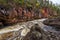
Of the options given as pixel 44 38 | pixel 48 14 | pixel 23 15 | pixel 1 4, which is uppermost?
pixel 1 4

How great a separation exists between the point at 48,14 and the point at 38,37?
27246mm

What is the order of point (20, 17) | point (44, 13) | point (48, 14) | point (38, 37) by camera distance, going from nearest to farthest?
1. point (38, 37)
2. point (20, 17)
3. point (44, 13)
4. point (48, 14)

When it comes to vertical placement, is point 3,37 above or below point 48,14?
above

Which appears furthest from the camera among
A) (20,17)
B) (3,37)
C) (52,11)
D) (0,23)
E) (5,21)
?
(52,11)

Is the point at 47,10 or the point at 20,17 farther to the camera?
the point at 47,10

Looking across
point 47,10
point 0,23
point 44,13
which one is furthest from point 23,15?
point 47,10

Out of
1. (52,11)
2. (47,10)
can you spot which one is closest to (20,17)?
(47,10)

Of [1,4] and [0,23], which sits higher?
[1,4]

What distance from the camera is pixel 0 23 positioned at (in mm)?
A: 12125

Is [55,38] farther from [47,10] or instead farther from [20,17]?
[47,10]

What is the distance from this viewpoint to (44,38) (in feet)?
23.7

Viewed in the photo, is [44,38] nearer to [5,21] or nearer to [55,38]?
[55,38]

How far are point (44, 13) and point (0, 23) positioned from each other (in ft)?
66.3

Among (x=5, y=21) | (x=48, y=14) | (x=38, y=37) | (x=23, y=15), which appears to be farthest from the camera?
(x=48, y=14)
